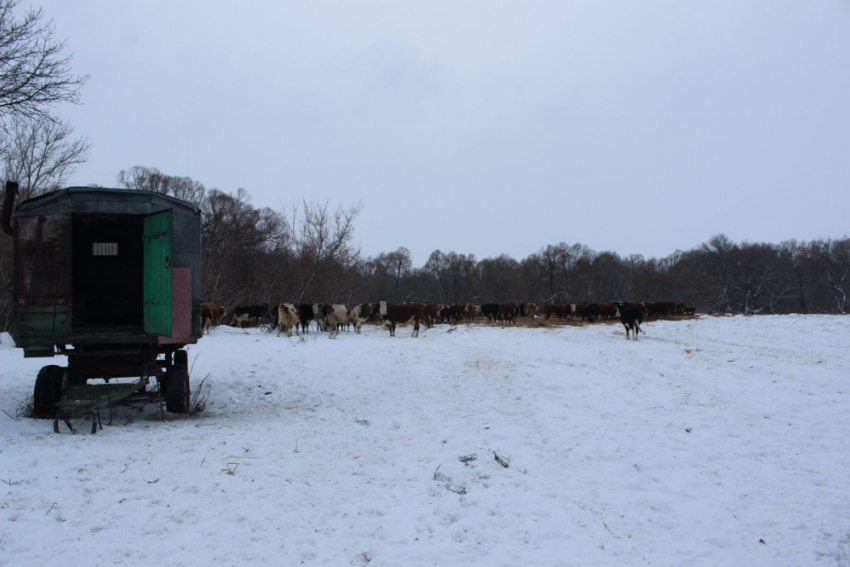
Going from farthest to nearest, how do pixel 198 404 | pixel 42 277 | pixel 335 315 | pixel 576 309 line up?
pixel 576 309 → pixel 335 315 → pixel 198 404 → pixel 42 277

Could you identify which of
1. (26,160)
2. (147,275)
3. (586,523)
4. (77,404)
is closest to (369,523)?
(586,523)

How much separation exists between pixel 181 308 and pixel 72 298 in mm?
1813

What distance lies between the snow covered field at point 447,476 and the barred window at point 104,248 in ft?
9.88

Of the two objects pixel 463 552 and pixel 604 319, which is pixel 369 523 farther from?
pixel 604 319

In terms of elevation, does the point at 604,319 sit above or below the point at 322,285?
below

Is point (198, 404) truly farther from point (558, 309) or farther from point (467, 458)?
point (558, 309)

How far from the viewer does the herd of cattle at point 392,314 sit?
22156 millimetres

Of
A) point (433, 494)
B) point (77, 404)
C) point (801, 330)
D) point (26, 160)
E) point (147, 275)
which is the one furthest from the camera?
point (801, 330)

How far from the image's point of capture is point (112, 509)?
4.48 m

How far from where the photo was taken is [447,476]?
5930 mm

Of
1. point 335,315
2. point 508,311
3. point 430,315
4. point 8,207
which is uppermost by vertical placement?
point 8,207

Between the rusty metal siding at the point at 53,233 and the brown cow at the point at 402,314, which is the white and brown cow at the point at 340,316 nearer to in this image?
the brown cow at the point at 402,314

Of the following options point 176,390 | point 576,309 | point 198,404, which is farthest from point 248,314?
point 576,309

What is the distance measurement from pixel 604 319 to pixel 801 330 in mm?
12861
